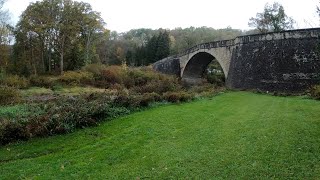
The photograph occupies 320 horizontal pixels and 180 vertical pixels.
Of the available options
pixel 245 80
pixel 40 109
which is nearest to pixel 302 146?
pixel 40 109

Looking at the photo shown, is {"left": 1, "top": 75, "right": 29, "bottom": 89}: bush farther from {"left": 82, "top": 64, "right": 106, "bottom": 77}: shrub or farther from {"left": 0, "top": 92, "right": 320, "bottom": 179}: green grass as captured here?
{"left": 0, "top": 92, "right": 320, "bottom": 179}: green grass

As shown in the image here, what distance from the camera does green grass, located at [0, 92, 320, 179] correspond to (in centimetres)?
775

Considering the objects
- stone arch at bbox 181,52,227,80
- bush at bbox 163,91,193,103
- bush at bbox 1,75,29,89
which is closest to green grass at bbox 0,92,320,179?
bush at bbox 163,91,193,103

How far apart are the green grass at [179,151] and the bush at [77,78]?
71.3 ft

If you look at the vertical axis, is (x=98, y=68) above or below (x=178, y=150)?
above

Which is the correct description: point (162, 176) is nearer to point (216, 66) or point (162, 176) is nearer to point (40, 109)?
point (40, 109)

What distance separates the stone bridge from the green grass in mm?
12558

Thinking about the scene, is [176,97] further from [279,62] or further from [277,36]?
[277,36]

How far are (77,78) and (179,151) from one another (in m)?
26.8

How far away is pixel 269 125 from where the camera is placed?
11.8 meters

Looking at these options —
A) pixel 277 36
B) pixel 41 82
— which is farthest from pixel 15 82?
pixel 277 36

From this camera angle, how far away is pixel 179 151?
9336mm

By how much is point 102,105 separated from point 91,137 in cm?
335

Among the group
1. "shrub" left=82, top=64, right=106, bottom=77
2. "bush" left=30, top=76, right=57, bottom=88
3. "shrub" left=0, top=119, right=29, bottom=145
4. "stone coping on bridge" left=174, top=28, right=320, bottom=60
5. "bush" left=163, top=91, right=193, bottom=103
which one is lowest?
"shrub" left=0, top=119, right=29, bottom=145
